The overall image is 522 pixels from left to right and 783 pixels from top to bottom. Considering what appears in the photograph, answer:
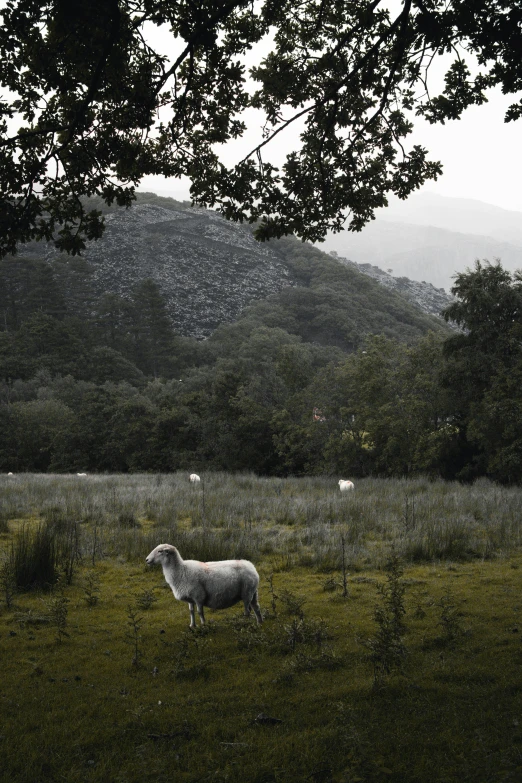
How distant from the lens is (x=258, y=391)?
101 ft

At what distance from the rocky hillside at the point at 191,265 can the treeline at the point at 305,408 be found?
21470 mm

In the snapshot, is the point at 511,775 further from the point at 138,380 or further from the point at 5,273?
the point at 5,273

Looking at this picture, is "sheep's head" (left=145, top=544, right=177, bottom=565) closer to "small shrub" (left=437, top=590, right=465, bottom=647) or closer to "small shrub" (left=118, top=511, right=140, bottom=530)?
"small shrub" (left=437, top=590, right=465, bottom=647)

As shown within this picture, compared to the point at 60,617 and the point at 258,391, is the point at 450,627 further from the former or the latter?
the point at 258,391

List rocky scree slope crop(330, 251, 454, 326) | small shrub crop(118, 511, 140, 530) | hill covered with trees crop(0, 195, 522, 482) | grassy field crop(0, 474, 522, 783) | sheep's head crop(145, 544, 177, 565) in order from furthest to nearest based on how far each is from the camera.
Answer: rocky scree slope crop(330, 251, 454, 326) < hill covered with trees crop(0, 195, 522, 482) < small shrub crop(118, 511, 140, 530) < sheep's head crop(145, 544, 177, 565) < grassy field crop(0, 474, 522, 783)

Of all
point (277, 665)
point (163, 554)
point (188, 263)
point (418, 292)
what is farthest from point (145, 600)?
point (418, 292)

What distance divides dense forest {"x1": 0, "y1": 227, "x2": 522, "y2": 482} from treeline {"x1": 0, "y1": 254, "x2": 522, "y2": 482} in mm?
74

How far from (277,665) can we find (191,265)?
85.6 metres

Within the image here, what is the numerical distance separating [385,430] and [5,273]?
57.9 meters

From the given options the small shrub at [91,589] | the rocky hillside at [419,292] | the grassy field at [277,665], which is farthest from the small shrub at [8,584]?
the rocky hillside at [419,292]

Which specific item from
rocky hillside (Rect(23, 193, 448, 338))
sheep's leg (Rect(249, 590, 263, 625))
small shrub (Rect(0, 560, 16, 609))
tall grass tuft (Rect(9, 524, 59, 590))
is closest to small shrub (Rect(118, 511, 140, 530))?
tall grass tuft (Rect(9, 524, 59, 590))

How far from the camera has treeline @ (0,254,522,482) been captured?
1972 cm

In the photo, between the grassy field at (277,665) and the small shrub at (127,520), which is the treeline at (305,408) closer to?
the grassy field at (277,665)

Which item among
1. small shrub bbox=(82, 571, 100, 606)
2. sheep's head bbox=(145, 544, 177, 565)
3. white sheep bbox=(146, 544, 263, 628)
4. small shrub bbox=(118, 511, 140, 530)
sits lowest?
small shrub bbox=(118, 511, 140, 530)
